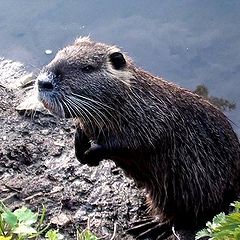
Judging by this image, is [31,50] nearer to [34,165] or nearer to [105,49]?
[34,165]

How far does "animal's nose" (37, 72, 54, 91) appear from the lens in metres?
3.41

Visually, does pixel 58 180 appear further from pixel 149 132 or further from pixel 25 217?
pixel 25 217

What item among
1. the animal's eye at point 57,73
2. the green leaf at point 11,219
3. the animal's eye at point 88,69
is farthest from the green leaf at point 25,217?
the animal's eye at point 88,69

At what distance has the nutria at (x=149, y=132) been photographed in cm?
357

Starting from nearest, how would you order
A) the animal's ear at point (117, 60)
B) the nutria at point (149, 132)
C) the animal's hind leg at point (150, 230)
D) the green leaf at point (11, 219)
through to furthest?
the green leaf at point (11, 219) < the nutria at point (149, 132) < the animal's ear at point (117, 60) < the animal's hind leg at point (150, 230)

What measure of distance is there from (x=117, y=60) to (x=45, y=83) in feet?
1.40

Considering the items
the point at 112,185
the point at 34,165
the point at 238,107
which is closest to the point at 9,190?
the point at 34,165

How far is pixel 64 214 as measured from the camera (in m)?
3.91

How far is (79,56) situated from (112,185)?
0.91m

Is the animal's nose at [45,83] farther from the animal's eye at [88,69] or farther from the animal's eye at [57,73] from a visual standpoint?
the animal's eye at [88,69]

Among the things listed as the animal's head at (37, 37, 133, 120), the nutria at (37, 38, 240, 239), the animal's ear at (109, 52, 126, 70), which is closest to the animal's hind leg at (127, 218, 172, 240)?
the nutria at (37, 38, 240, 239)

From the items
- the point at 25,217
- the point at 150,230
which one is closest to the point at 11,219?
the point at 25,217

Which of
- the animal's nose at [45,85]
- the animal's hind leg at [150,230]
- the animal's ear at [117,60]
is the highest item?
the animal's ear at [117,60]

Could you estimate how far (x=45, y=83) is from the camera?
343cm
